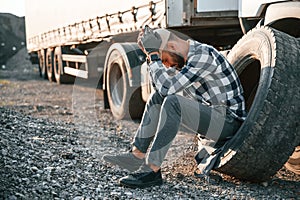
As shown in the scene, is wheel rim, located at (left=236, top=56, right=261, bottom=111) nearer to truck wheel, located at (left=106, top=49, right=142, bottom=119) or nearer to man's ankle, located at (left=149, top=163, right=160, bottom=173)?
man's ankle, located at (left=149, top=163, right=160, bottom=173)

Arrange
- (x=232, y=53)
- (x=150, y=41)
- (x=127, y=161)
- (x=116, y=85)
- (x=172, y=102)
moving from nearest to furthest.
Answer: (x=172, y=102)
(x=150, y=41)
(x=127, y=161)
(x=232, y=53)
(x=116, y=85)

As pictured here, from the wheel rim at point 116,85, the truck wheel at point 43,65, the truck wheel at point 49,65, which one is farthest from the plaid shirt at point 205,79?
the truck wheel at point 43,65

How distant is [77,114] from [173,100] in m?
→ 4.75

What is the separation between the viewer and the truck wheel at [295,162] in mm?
4289

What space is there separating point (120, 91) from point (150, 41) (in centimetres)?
411

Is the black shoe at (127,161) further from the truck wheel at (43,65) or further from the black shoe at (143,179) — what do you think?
the truck wheel at (43,65)

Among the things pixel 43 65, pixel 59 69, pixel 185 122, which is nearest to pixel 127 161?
pixel 185 122

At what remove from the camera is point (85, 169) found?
181 inches

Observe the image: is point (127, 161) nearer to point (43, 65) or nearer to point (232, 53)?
point (232, 53)

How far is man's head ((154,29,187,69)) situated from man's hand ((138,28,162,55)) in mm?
36

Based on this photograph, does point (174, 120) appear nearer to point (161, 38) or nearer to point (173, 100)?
point (173, 100)

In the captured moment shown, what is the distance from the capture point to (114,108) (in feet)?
26.9

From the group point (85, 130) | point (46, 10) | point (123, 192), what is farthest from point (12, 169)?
point (46, 10)

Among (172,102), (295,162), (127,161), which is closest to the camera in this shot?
(172,102)
